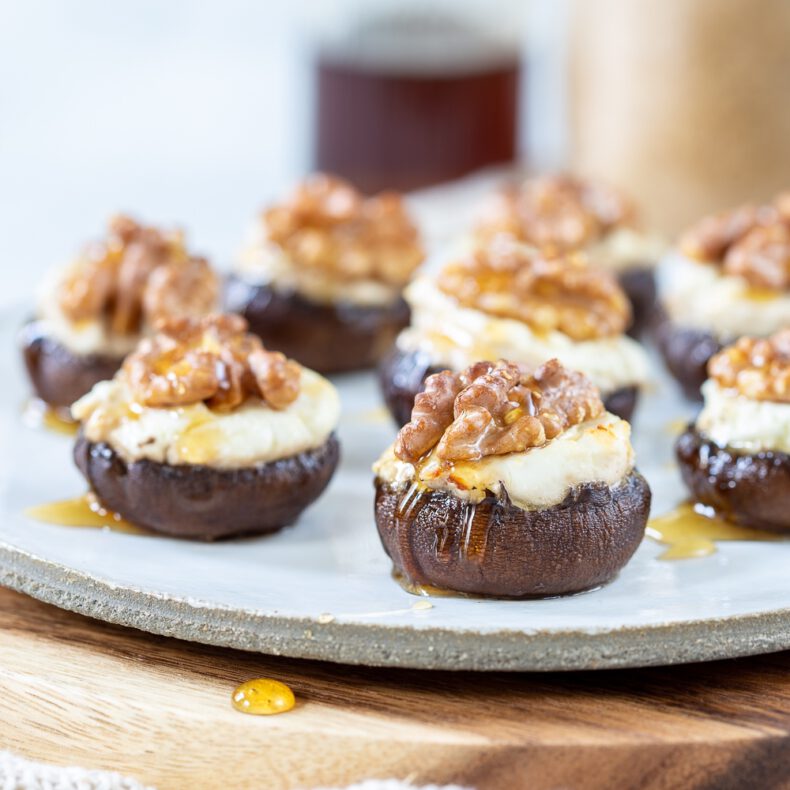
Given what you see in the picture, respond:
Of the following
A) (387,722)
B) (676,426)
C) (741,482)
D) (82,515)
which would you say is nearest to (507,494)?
(387,722)

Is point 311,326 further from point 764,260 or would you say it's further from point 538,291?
point 764,260

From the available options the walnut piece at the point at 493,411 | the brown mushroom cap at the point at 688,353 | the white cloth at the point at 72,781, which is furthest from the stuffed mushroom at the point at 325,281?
the white cloth at the point at 72,781

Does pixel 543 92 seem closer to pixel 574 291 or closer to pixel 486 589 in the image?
pixel 574 291

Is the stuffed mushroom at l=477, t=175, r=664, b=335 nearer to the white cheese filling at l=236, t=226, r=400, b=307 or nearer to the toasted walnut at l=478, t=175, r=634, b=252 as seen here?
the toasted walnut at l=478, t=175, r=634, b=252

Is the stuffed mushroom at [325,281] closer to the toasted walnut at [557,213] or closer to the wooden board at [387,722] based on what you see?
the toasted walnut at [557,213]

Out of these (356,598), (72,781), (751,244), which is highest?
(751,244)

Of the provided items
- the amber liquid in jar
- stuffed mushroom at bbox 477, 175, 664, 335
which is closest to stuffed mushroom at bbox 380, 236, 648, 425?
stuffed mushroom at bbox 477, 175, 664, 335

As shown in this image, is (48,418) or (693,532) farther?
(48,418)
